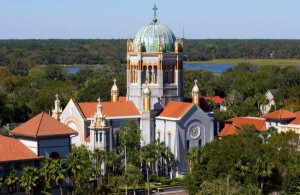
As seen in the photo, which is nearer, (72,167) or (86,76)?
(72,167)

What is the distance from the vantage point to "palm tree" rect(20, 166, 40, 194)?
5666 cm

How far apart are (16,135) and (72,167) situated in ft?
26.6

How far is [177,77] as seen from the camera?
82.9m

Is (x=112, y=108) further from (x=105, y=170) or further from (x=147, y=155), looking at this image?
(x=105, y=170)

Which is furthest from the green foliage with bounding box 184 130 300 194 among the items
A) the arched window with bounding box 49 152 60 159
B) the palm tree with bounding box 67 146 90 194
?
the arched window with bounding box 49 152 60 159

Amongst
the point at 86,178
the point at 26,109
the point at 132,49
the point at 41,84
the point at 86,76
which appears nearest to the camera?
the point at 86,178

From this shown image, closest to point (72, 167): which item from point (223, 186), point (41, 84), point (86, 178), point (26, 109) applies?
point (86, 178)

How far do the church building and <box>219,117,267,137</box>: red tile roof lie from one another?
8.71 ft

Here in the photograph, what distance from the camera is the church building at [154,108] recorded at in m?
78.4

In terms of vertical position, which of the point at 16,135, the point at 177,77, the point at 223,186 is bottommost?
the point at 223,186

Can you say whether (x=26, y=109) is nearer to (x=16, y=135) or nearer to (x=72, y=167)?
(x=16, y=135)

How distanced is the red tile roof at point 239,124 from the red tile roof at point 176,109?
7300 millimetres

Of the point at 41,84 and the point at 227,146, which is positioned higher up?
the point at 41,84

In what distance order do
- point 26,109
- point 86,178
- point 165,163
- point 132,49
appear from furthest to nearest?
point 26,109 → point 132,49 → point 165,163 → point 86,178
